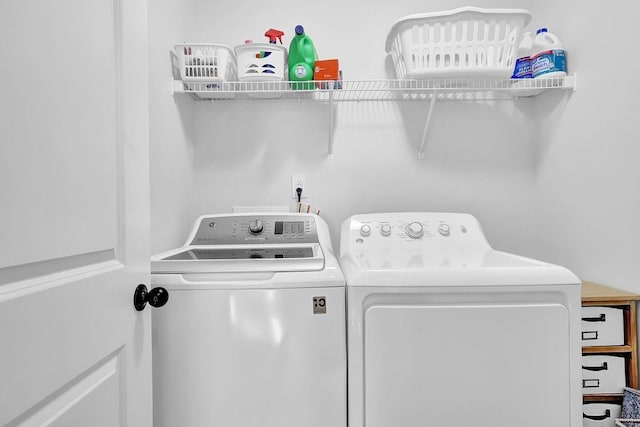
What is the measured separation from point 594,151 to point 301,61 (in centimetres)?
133

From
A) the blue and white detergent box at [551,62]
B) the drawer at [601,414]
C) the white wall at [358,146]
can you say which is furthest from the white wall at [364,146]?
the drawer at [601,414]

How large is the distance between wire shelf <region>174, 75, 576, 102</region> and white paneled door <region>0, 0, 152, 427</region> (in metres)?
0.81

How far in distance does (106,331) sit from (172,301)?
38 cm

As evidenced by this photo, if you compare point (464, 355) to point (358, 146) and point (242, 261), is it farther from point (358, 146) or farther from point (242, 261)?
point (358, 146)

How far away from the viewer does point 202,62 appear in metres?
1.69

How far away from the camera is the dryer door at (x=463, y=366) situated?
3.96ft

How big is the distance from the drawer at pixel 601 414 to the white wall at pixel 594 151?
447 mm

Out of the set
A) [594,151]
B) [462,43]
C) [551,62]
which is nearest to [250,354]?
[462,43]

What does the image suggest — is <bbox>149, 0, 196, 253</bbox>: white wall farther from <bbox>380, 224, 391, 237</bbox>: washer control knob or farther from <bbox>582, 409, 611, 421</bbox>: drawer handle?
<bbox>582, 409, 611, 421</bbox>: drawer handle

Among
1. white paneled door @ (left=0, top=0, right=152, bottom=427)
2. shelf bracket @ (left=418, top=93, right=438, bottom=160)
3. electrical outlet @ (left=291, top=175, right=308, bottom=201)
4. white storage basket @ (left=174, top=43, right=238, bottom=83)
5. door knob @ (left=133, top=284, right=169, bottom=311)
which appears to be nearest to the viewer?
white paneled door @ (left=0, top=0, right=152, bottom=427)

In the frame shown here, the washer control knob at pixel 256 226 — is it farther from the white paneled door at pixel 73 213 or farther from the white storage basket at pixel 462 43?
the white storage basket at pixel 462 43

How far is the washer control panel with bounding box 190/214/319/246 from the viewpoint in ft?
5.55

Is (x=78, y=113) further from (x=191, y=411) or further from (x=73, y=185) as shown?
(x=191, y=411)

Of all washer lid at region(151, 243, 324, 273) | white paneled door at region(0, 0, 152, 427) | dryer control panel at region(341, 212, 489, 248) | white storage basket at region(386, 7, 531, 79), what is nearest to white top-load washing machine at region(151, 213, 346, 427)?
washer lid at region(151, 243, 324, 273)
